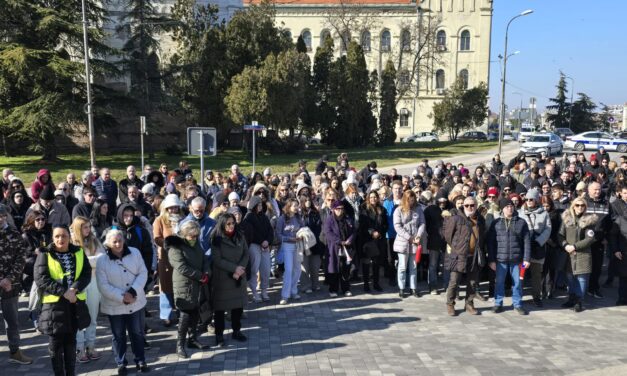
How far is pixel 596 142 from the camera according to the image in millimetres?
39844

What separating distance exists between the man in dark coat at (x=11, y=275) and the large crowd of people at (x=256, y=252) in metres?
0.01

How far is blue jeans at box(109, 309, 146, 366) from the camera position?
19.9 feet

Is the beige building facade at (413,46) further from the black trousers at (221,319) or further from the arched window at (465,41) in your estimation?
the black trousers at (221,319)

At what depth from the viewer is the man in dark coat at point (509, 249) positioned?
831cm

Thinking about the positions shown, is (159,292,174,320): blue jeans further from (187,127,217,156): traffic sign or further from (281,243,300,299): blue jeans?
(187,127,217,156): traffic sign

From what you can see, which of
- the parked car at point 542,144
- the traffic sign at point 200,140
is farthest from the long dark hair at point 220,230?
the parked car at point 542,144

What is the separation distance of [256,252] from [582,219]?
5.31m

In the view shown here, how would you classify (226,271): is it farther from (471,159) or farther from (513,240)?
(471,159)

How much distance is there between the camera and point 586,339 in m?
7.33

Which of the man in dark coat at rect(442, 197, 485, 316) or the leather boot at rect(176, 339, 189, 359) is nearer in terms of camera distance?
the leather boot at rect(176, 339, 189, 359)

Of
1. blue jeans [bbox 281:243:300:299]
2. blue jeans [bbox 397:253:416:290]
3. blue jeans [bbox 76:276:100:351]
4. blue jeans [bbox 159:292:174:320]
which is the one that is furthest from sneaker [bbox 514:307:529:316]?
blue jeans [bbox 76:276:100:351]

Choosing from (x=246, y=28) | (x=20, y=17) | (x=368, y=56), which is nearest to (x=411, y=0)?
(x=368, y=56)

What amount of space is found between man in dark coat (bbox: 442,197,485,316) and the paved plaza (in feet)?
1.17

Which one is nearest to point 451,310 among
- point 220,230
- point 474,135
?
point 220,230
